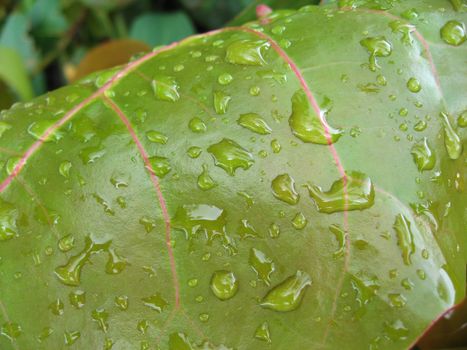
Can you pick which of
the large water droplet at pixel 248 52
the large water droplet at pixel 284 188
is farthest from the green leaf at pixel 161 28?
the large water droplet at pixel 284 188

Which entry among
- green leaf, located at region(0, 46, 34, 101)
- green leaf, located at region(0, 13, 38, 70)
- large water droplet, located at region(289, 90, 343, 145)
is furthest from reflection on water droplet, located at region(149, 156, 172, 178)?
green leaf, located at region(0, 13, 38, 70)

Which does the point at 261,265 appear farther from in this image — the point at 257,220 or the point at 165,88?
the point at 165,88

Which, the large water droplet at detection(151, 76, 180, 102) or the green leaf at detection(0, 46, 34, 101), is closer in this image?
the large water droplet at detection(151, 76, 180, 102)

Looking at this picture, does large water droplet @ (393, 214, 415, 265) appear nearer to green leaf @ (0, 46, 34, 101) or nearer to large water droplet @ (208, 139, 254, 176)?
large water droplet @ (208, 139, 254, 176)

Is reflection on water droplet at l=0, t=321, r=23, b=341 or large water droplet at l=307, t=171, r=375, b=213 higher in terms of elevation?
large water droplet at l=307, t=171, r=375, b=213

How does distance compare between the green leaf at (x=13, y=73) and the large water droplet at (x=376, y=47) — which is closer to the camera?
the large water droplet at (x=376, y=47)

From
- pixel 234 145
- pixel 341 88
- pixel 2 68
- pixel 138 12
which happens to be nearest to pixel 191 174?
pixel 234 145

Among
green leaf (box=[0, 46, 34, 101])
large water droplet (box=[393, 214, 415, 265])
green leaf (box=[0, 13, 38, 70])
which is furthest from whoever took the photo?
green leaf (box=[0, 13, 38, 70])

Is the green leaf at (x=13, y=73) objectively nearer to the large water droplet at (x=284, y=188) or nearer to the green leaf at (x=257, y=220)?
the green leaf at (x=257, y=220)
